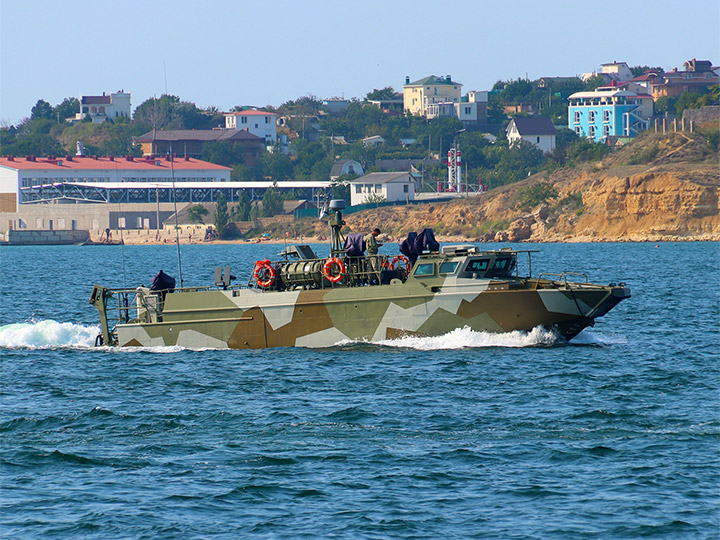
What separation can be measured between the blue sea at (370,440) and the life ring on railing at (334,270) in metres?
2.08

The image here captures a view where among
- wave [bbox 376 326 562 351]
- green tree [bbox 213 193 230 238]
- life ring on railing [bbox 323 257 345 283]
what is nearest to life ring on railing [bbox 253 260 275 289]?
life ring on railing [bbox 323 257 345 283]

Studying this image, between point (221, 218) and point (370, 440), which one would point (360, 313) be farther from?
point (221, 218)

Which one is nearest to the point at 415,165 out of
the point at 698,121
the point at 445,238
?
the point at 445,238

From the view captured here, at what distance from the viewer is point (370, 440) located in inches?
899

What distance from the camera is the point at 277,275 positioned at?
3522 centimetres

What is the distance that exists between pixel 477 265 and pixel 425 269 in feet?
5.09

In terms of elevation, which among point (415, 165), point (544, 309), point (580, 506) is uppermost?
point (415, 165)

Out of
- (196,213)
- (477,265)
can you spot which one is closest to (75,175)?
(196,213)

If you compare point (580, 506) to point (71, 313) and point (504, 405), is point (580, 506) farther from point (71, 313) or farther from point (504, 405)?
point (71, 313)

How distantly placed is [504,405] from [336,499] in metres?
7.84

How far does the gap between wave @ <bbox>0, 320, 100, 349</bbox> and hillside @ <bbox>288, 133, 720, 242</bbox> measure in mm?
101098

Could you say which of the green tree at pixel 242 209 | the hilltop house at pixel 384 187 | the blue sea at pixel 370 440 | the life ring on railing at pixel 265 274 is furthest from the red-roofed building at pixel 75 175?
the blue sea at pixel 370 440

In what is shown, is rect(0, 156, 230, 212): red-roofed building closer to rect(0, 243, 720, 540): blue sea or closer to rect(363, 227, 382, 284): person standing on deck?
rect(363, 227, 382, 284): person standing on deck

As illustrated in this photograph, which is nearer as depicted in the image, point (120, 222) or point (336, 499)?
point (336, 499)
